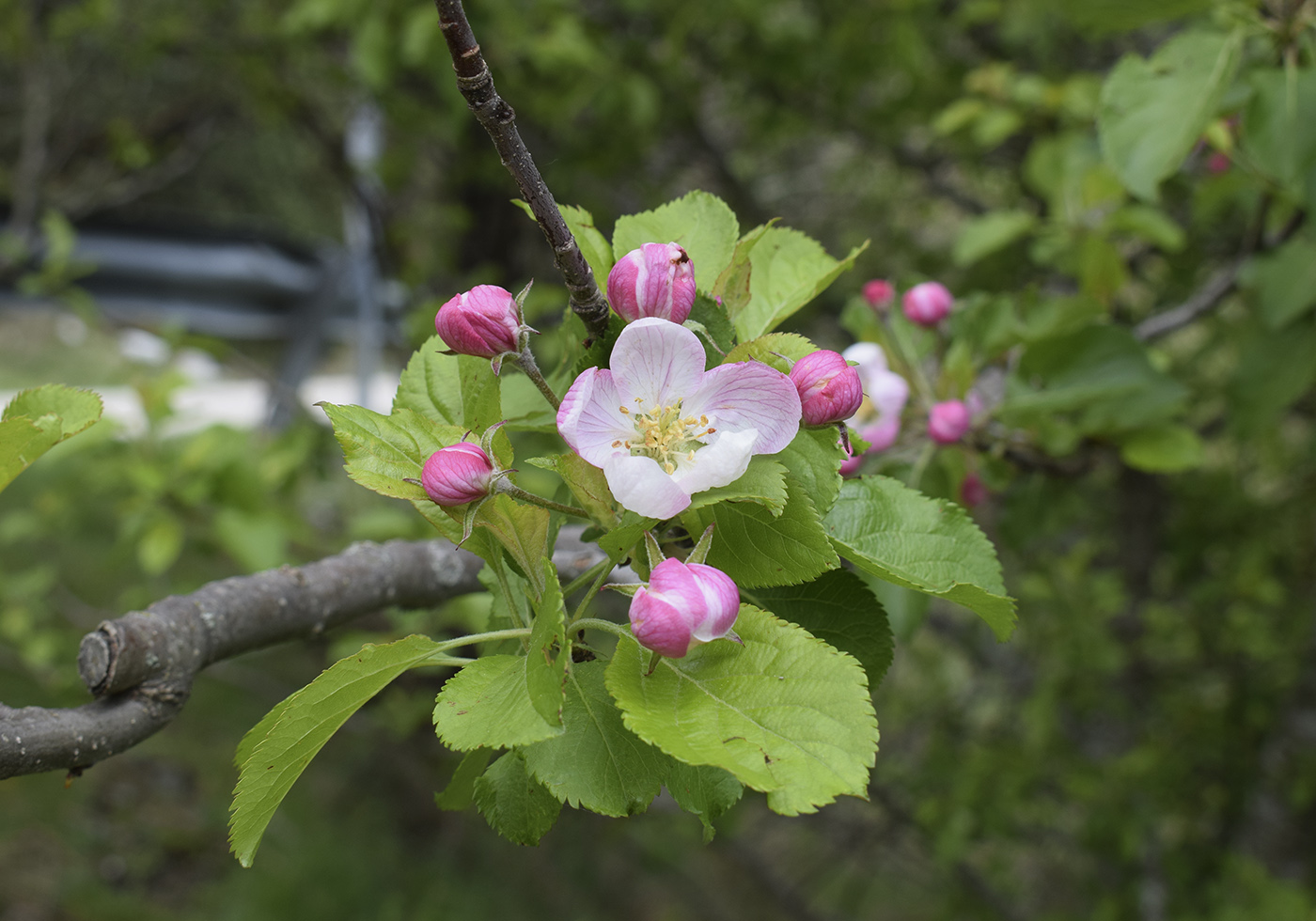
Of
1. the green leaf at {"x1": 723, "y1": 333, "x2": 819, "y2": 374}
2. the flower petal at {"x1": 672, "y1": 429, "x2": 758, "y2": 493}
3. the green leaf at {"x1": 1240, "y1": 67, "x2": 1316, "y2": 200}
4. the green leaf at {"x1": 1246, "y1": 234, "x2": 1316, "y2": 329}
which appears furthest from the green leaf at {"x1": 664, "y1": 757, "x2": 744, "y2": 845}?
the green leaf at {"x1": 1246, "y1": 234, "x2": 1316, "y2": 329}

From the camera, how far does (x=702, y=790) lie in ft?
2.37

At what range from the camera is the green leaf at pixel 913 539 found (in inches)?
30.1

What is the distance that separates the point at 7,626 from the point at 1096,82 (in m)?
3.45

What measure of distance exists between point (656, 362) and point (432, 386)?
24 centimetres

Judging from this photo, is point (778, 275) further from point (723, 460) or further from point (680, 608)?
point (680, 608)

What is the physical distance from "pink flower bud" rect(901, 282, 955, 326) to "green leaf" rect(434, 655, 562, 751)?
878 mm

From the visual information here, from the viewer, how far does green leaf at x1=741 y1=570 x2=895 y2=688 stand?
0.83m

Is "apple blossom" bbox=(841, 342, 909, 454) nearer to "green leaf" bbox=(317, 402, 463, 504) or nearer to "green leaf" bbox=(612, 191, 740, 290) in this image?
"green leaf" bbox=(612, 191, 740, 290)

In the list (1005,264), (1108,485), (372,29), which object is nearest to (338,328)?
(372,29)

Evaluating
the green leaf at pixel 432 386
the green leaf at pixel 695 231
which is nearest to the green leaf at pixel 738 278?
the green leaf at pixel 695 231

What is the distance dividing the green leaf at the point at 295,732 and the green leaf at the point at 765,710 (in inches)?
7.3

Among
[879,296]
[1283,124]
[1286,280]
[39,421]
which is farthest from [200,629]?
[1286,280]

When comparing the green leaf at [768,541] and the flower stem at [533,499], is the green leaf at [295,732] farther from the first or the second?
the green leaf at [768,541]

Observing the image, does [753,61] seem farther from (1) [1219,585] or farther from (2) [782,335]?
(2) [782,335]
